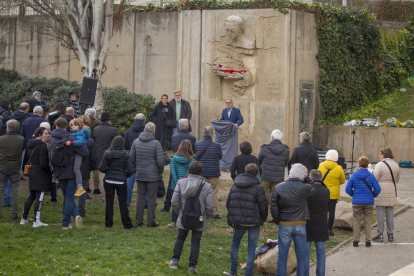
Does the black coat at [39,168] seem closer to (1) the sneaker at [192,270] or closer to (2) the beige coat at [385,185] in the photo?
(1) the sneaker at [192,270]

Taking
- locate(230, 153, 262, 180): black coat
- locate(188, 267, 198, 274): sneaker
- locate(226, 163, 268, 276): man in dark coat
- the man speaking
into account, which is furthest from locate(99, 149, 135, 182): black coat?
the man speaking

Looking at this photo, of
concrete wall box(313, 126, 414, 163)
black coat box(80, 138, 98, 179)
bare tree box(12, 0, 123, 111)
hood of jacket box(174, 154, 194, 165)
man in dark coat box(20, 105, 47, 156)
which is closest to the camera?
hood of jacket box(174, 154, 194, 165)

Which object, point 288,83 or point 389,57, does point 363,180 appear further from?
point 389,57

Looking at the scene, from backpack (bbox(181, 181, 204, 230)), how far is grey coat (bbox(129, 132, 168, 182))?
6.70 feet

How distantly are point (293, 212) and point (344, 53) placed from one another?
43.8ft

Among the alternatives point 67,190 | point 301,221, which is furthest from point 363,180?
point 67,190

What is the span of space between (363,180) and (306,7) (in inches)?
398

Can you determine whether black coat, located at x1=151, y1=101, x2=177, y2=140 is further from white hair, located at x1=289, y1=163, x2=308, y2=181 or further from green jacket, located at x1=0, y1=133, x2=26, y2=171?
white hair, located at x1=289, y1=163, x2=308, y2=181

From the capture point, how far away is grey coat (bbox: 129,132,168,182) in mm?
8789

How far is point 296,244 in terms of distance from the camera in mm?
6645

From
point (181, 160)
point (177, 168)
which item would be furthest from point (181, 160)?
point (177, 168)

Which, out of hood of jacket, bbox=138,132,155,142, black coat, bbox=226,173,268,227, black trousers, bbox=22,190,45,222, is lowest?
black trousers, bbox=22,190,45,222

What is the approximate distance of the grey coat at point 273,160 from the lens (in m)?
9.41

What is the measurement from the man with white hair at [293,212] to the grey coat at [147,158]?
2868 millimetres
